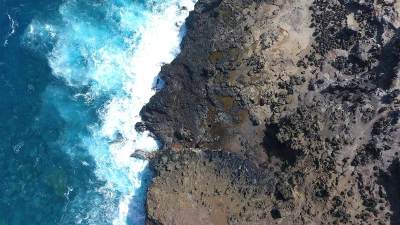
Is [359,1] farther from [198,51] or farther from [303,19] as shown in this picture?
[198,51]

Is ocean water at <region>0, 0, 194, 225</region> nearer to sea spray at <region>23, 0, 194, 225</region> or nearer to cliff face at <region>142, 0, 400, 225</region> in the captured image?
sea spray at <region>23, 0, 194, 225</region>

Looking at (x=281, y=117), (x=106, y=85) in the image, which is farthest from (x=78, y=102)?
(x=281, y=117)

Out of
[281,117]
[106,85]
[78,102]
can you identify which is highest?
[281,117]

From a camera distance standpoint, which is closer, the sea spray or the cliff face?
the cliff face

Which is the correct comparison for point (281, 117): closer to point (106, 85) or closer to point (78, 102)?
point (106, 85)

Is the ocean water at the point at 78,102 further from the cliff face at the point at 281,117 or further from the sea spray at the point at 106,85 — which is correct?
the cliff face at the point at 281,117

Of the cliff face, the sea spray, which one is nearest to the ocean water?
the sea spray

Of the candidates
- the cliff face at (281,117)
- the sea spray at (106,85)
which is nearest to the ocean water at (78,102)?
the sea spray at (106,85)
